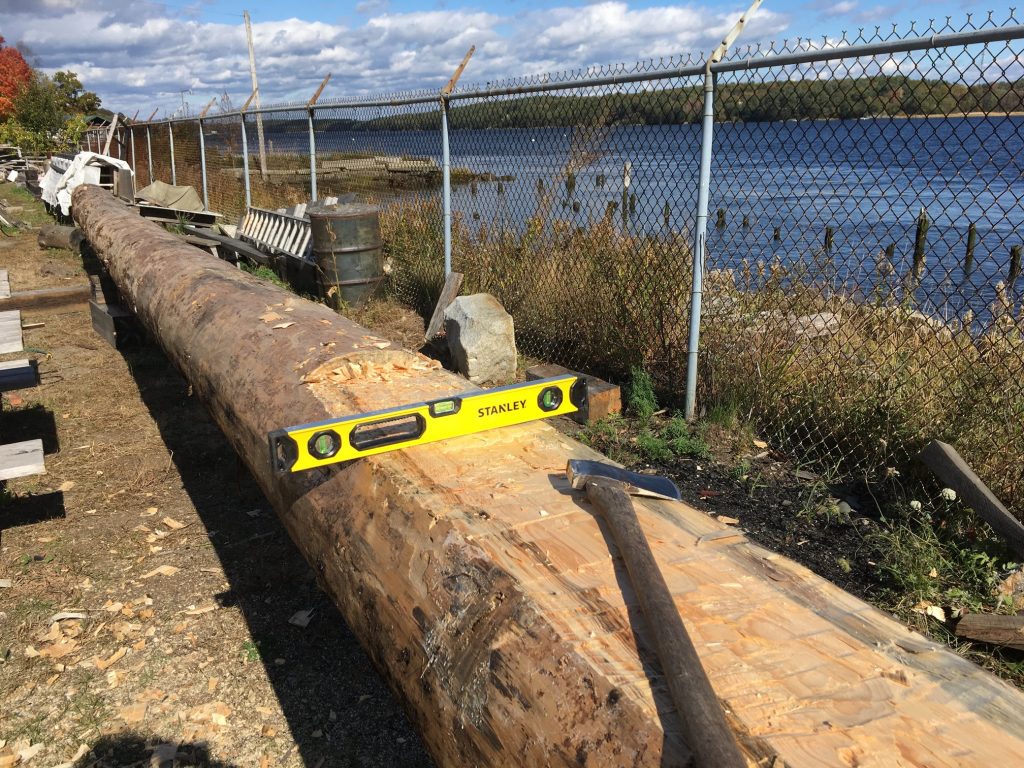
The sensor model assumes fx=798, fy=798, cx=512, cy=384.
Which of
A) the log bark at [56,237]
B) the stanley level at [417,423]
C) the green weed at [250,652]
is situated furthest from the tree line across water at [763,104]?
the log bark at [56,237]

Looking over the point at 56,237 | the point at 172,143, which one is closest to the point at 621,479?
the point at 56,237

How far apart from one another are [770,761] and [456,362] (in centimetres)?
487

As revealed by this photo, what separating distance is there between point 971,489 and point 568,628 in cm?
253

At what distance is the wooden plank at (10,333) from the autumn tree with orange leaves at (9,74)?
4850 cm

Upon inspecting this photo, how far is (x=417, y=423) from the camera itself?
7.39 ft

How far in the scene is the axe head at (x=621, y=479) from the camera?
78.3 inches

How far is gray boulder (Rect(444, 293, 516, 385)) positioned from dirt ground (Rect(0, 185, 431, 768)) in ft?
5.88

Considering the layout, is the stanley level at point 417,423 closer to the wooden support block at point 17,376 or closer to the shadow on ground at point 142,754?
the shadow on ground at point 142,754

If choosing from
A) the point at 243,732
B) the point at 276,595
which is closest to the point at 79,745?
the point at 243,732

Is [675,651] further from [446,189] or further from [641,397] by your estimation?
[446,189]

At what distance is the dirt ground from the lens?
2607mm

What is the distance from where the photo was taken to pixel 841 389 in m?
4.29

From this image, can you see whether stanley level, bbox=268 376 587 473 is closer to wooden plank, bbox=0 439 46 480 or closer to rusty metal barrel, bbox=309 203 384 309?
wooden plank, bbox=0 439 46 480

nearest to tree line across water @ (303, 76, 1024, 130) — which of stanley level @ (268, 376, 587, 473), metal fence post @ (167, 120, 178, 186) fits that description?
stanley level @ (268, 376, 587, 473)
